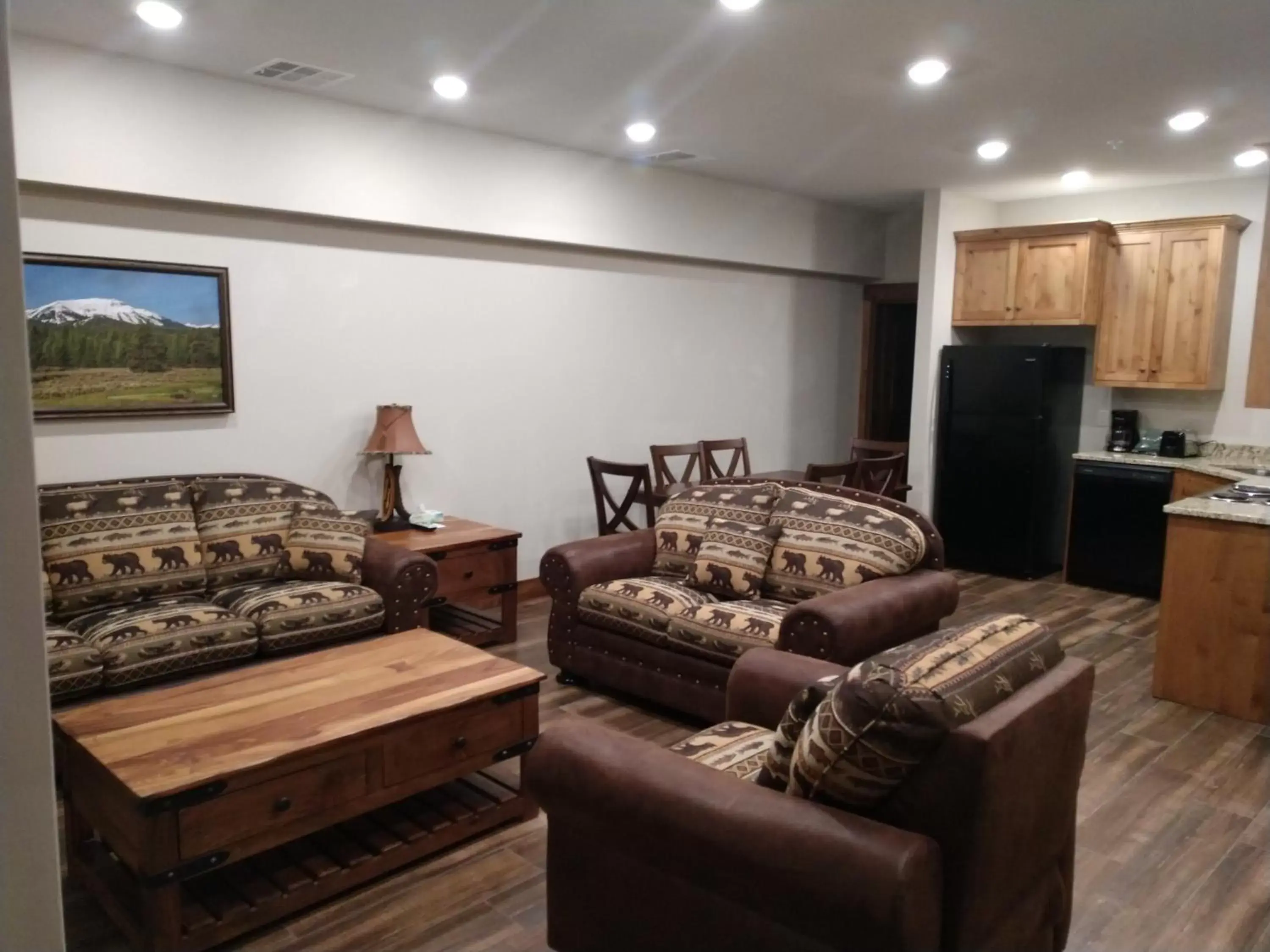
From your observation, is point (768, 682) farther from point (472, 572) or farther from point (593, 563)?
point (472, 572)

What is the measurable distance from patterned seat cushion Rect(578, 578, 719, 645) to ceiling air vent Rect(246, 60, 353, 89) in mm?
2541

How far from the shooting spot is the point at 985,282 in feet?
21.3

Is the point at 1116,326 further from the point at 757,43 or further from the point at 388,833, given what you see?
the point at 388,833

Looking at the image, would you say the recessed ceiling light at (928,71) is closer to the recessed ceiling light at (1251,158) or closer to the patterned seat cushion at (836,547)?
the patterned seat cushion at (836,547)

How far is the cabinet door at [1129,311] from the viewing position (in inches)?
235

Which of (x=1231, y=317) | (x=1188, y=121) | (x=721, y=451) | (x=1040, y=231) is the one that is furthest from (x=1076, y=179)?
(x=721, y=451)

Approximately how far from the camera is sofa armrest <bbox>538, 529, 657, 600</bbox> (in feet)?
13.1

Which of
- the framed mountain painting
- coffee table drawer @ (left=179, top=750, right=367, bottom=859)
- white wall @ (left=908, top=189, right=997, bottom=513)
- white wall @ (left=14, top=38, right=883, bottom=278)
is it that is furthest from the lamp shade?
white wall @ (left=908, top=189, right=997, bottom=513)

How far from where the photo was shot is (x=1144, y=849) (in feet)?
9.39

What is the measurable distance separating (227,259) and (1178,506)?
4.53m

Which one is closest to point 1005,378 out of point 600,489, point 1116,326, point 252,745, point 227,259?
point 1116,326

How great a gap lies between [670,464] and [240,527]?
3183mm

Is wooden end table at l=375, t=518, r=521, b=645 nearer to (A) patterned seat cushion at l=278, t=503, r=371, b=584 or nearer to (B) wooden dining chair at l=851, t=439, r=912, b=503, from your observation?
(A) patterned seat cushion at l=278, t=503, r=371, b=584

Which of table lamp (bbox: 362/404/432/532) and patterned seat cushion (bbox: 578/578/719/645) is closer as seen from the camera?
patterned seat cushion (bbox: 578/578/719/645)
